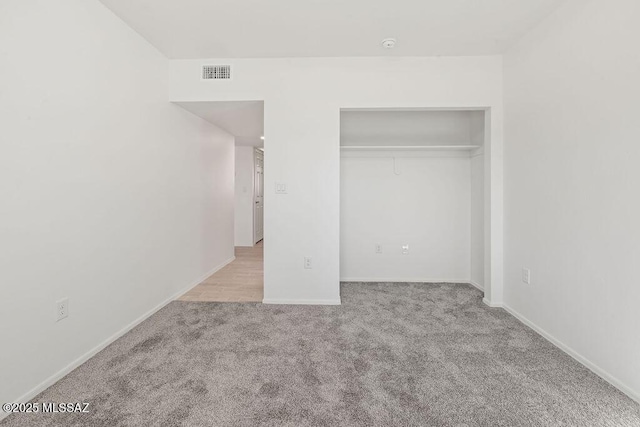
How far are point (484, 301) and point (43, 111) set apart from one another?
364 centimetres

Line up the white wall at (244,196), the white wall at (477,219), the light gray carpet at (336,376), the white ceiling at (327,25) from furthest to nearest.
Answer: the white wall at (244,196) → the white wall at (477,219) → the white ceiling at (327,25) → the light gray carpet at (336,376)

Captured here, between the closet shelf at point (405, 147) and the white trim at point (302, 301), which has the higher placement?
the closet shelf at point (405, 147)

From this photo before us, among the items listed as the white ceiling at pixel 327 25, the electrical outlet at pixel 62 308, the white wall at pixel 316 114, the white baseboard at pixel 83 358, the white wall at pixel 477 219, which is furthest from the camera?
the white wall at pixel 477 219

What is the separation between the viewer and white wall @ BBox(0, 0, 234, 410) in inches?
53.8

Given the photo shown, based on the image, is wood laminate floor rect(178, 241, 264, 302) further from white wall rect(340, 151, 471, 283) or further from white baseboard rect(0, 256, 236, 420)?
white wall rect(340, 151, 471, 283)

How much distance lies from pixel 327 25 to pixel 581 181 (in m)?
2.09

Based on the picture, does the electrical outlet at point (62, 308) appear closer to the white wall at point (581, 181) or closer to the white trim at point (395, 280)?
the white trim at point (395, 280)

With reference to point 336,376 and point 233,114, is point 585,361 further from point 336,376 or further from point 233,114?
point 233,114

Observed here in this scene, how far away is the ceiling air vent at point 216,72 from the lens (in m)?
2.67

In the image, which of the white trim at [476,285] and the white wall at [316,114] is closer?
the white wall at [316,114]

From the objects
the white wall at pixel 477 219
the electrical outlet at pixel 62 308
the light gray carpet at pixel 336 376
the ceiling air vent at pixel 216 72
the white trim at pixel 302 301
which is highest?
the ceiling air vent at pixel 216 72

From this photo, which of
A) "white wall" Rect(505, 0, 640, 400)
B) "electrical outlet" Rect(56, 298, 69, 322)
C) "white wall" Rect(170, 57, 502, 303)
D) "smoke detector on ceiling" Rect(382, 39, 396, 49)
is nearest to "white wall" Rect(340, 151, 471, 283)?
"white wall" Rect(170, 57, 502, 303)

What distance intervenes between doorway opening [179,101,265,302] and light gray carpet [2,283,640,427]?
611mm

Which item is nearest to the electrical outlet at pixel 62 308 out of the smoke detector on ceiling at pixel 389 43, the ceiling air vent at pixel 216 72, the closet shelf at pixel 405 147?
the ceiling air vent at pixel 216 72
